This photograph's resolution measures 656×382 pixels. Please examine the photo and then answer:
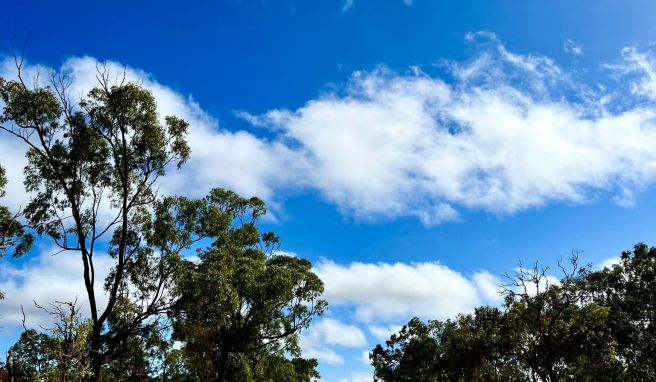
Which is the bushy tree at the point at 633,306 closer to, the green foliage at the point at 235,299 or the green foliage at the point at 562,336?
the green foliage at the point at 562,336

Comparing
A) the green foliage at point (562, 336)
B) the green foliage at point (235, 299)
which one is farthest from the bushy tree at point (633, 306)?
the green foliage at point (235, 299)

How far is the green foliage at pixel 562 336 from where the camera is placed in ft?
78.8

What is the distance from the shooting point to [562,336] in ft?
82.6

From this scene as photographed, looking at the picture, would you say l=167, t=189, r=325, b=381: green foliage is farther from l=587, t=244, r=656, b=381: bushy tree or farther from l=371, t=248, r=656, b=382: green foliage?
l=587, t=244, r=656, b=381: bushy tree

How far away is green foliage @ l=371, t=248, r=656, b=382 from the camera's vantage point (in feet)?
78.8

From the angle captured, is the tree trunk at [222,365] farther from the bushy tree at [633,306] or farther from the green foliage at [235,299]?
the bushy tree at [633,306]

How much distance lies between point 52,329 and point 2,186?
10.4m

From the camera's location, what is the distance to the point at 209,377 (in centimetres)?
3375

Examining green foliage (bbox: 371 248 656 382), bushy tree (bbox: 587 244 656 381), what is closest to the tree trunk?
green foliage (bbox: 371 248 656 382)

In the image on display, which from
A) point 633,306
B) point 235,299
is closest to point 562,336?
point 633,306

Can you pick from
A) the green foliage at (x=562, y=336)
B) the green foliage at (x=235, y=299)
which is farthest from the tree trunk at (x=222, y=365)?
the green foliage at (x=562, y=336)

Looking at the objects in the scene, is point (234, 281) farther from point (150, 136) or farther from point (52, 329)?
point (52, 329)

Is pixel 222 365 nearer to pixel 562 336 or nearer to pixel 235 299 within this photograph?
pixel 235 299

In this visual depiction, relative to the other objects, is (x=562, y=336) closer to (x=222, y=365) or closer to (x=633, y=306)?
(x=633, y=306)
